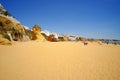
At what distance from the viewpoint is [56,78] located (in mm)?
4258

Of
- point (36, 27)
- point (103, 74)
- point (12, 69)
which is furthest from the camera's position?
point (36, 27)

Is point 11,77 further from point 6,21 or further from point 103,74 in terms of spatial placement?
point 6,21

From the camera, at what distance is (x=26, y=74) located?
4.52 metres

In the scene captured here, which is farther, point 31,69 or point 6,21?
point 6,21

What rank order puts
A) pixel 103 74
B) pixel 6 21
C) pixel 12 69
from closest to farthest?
pixel 103 74
pixel 12 69
pixel 6 21

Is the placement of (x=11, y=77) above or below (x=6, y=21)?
below

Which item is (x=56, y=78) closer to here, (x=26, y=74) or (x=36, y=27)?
(x=26, y=74)

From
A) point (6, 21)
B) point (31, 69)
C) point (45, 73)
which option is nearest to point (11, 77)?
point (31, 69)

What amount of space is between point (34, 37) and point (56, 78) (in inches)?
837

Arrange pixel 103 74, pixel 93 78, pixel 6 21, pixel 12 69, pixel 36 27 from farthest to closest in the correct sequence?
1. pixel 36 27
2. pixel 6 21
3. pixel 12 69
4. pixel 103 74
5. pixel 93 78

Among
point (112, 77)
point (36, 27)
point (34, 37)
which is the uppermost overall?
point (36, 27)

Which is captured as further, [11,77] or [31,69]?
[31,69]

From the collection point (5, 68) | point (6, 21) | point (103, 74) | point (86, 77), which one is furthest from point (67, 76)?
point (6, 21)

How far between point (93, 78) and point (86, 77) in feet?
0.83
